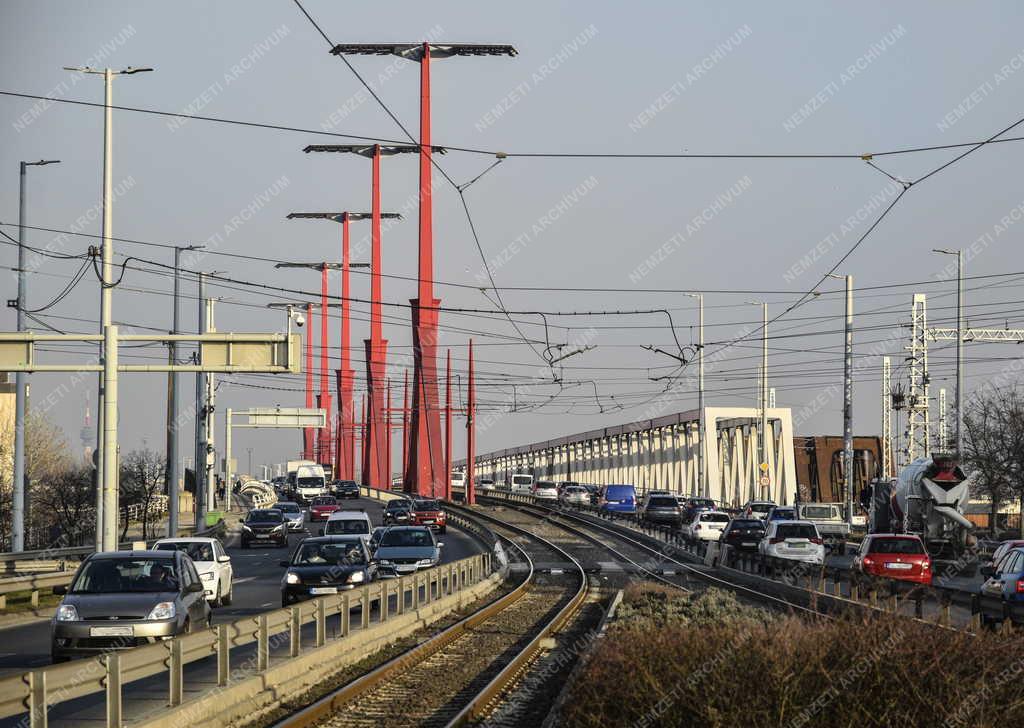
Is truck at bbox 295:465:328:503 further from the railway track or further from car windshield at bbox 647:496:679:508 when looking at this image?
the railway track

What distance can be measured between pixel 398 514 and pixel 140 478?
16644mm

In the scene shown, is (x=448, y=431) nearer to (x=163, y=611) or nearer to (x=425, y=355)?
(x=425, y=355)

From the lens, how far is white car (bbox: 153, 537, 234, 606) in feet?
98.4

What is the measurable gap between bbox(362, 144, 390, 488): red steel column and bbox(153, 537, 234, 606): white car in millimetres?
50628

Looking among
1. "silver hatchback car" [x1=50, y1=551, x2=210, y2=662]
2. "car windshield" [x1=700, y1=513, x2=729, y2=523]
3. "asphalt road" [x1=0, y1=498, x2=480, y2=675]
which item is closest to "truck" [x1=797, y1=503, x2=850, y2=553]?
"car windshield" [x1=700, y1=513, x2=729, y2=523]

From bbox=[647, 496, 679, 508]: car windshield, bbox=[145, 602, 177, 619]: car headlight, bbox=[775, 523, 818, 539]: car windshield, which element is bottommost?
bbox=[647, 496, 679, 508]: car windshield

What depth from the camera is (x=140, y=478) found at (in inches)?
2995

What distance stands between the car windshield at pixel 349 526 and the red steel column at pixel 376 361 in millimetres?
32024

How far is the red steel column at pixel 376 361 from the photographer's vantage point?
94625mm

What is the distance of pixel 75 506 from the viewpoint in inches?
2714

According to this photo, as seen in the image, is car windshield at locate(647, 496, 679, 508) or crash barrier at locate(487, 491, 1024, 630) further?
car windshield at locate(647, 496, 679, 508)

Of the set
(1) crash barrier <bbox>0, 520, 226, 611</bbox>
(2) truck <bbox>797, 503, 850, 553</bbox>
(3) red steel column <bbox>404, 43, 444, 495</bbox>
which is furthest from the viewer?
(3) red steel column <bbox>404, 43, 444, 495</bbox>

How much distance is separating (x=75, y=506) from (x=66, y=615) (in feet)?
172

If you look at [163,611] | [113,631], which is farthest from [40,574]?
[113,631]
